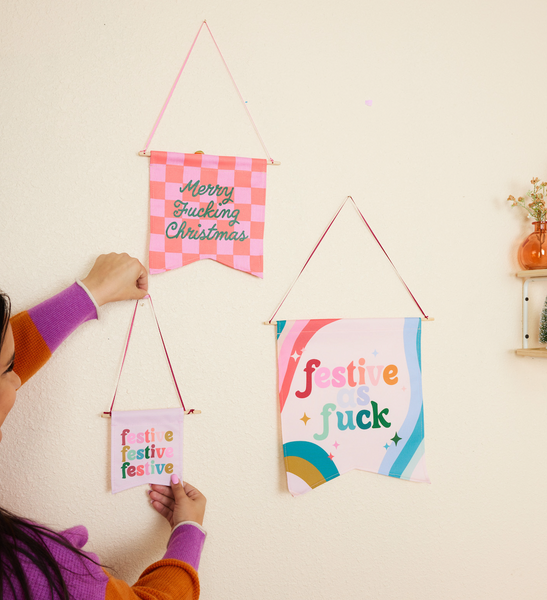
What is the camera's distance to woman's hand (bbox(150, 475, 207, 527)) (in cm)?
95

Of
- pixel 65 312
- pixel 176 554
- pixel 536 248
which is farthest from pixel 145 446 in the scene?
pixel 536 248

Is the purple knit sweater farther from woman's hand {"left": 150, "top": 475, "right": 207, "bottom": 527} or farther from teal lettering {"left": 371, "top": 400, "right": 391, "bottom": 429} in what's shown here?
teal lettering {"left": 371, "top": 400, "right": 391, "bottom": 429}

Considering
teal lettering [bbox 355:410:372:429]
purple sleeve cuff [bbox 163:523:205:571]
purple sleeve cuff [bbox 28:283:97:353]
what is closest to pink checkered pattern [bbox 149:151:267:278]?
purple sleeve cuff [bbox 28:283:97:353]

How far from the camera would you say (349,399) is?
1.10 meters

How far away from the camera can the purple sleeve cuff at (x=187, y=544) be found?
2.77 ft

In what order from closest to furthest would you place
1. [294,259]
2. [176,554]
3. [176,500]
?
[176,554] → [176,500] → [294,259]

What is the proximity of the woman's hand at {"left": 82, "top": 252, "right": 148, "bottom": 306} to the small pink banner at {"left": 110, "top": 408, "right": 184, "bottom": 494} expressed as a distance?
0.91 feet

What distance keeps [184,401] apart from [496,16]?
136 cm

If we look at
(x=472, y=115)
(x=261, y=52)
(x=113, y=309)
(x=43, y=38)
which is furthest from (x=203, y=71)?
(x=472, y=115)

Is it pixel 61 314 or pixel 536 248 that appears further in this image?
pixel 536 248

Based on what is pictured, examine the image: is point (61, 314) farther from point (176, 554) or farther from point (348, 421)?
point (348, 421)

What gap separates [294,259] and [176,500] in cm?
64

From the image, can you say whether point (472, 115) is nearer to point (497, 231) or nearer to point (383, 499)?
point (497, 231)

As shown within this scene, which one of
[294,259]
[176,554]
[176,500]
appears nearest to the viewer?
A: [176,554]
